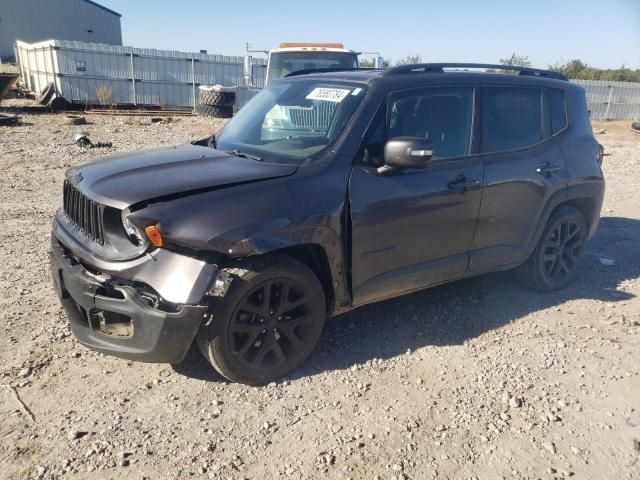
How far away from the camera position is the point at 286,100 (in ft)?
13.0

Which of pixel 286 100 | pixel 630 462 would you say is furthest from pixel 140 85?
pixel 630 462

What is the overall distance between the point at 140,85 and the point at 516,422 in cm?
2098

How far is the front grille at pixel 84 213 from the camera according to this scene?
2945mm

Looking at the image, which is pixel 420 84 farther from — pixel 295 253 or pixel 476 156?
pixel 295 253

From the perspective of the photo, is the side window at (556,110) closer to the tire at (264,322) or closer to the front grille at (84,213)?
the tire at (264,322)

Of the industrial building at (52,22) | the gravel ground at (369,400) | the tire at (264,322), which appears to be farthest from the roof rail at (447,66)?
the industrial building at (52,22)

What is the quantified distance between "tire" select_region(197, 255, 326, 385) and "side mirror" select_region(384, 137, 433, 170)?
888 millimetres

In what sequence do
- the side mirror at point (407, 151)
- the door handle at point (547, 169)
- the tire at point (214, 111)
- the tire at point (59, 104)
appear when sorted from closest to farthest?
the side mirror at point (407, 151) < the door handle at point (547, 169) < the tire at point (214, 111) < the tire at point (59, 104)

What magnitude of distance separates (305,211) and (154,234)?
870 millimetres

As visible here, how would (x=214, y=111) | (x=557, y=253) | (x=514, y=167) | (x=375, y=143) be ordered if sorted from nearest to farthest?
(x=375, y=143) < (x=514, y=167) < (x=557, y=253) < (x=214, y=111)

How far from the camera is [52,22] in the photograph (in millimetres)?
37719

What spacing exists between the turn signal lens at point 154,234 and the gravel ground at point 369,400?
986 millimetres

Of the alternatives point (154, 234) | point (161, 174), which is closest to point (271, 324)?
point (154, 234)

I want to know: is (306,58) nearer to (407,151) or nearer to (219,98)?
(219,98)
